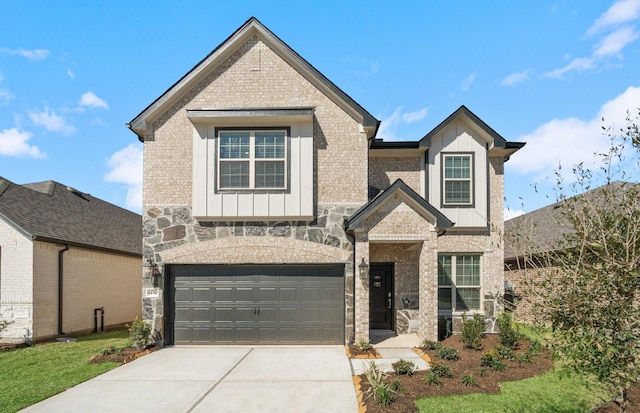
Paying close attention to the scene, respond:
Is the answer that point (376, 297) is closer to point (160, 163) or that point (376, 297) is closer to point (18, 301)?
point (160, 163)

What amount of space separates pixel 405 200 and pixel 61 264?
1169 cm

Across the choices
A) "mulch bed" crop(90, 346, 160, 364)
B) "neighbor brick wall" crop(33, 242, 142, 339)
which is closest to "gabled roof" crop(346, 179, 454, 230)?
Result: "mulch bed" crop(90, 346, 160, 364)

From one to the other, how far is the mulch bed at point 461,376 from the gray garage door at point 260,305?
3.21m

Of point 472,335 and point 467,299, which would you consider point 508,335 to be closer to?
point 472,335

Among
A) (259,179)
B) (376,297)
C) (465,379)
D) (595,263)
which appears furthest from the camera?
(376,297)

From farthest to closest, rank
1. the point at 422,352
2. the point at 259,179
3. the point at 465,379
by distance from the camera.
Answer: the point at 259,179, the point at 422,352, the point at 465,379

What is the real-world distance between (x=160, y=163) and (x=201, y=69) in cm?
305

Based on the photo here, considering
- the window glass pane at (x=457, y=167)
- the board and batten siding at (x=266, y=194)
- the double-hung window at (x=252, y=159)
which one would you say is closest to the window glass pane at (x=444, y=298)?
the window glass pane at (x=457, y=167)

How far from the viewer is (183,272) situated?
12.4 m

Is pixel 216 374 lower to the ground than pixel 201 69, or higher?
lower

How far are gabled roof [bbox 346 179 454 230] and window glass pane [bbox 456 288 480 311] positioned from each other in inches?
133

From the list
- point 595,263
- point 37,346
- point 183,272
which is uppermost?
point 595,263

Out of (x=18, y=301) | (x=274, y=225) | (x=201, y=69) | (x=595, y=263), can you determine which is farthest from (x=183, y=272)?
(x=595, y=263)

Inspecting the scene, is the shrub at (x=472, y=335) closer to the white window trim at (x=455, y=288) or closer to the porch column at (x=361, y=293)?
the white window trim at (x=455, y=288)
